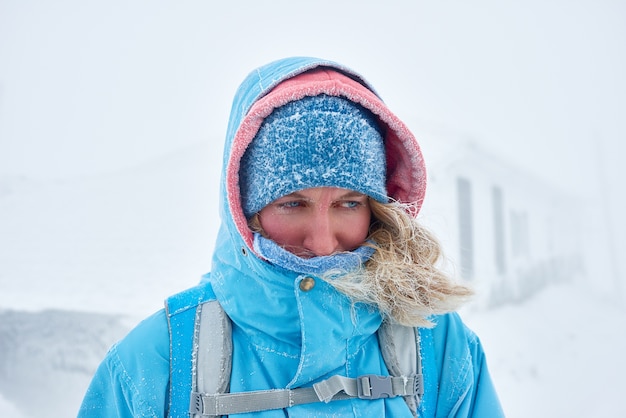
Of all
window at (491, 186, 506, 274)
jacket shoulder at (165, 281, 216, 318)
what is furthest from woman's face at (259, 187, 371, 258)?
window at (491, 186, 506, 274)

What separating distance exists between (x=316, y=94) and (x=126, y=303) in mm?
6592

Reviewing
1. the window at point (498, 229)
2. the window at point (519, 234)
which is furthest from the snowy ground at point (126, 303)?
the window at point (519, 234)

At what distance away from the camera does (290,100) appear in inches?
42.5

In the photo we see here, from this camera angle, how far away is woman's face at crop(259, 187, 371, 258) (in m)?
1.08

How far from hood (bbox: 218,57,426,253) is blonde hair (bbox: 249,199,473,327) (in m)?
0.07

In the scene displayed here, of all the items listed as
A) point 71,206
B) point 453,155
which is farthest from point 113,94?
point 453,155

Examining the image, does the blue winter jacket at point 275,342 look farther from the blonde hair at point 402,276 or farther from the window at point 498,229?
the window at point 498,229

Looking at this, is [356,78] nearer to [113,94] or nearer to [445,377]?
[445,377]

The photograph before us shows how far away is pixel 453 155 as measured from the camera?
28.2 ft

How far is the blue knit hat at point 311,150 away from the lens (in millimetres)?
1062

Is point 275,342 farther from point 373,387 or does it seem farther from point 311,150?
point 311,150

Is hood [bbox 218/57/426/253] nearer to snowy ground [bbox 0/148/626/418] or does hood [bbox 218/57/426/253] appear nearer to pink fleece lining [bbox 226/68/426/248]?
pink fleece lining [bbox 226/68/426/248]

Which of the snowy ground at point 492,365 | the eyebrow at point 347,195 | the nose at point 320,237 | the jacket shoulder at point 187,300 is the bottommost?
the snowy ground at point 492,365

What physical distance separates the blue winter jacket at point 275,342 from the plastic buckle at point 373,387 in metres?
0.02
